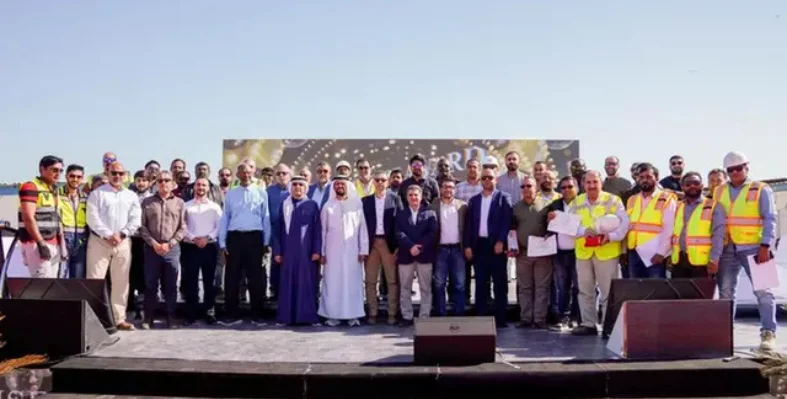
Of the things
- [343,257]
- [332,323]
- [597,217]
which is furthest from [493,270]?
[332,323]

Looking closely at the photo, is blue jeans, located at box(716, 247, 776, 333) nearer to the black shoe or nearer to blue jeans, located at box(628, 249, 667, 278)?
blue jeans, located at box(628, 249, 667, 278)

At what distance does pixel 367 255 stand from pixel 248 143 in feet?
46.4

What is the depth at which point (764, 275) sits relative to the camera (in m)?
6.14

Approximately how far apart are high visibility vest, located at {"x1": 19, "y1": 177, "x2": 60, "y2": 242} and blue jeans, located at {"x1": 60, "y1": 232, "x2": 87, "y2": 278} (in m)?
Result: 0.24

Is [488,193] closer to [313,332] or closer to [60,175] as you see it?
[313,332]

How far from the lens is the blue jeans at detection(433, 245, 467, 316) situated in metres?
7.55

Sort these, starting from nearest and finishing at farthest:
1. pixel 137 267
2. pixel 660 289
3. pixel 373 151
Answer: pixel 660 289, pixel 137 267, pixel 373 151

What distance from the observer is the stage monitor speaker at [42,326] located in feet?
18.7

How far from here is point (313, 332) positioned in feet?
23.9

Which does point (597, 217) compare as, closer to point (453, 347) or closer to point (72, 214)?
point (453, 347)

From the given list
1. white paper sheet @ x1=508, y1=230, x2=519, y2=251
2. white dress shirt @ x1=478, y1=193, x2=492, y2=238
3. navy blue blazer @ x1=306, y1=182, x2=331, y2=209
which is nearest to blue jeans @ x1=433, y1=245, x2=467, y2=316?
white dress shirt @ x1=478, y1=193, x2=492, y2=238

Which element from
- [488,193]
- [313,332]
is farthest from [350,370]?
[488,193]

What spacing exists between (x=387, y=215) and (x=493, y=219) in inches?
48.0

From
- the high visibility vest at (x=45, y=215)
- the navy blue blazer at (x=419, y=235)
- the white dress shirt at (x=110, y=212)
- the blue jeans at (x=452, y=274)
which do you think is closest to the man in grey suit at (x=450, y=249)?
the blue jeans at (x=452, y=274)
